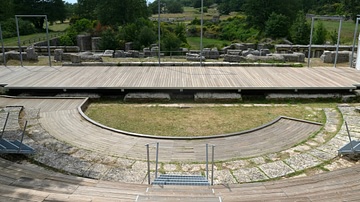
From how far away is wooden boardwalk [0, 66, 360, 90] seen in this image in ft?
39.4

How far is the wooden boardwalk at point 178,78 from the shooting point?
39.4ft

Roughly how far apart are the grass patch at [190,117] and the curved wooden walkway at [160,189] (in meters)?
3.33

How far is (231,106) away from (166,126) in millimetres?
2813

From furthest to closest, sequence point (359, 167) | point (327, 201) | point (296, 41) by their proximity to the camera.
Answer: point (296, 41), point (359, 167), point (327, 201)

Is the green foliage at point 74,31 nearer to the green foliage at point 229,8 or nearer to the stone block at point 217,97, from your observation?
the stone block at point 217,97

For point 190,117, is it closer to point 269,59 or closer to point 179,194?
point 179,194

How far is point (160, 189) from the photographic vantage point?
17.2 feet

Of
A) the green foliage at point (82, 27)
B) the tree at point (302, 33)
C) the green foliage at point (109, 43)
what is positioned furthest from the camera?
the green foliage at point (82, 27)

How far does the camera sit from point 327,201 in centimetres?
486

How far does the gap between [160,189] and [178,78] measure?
809 cm

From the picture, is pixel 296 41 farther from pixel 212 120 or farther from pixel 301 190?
pixel 301 190

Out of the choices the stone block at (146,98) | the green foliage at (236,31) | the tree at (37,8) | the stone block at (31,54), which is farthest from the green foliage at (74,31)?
the stone block at (146,98)

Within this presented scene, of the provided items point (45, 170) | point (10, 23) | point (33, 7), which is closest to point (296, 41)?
point (45, 170)

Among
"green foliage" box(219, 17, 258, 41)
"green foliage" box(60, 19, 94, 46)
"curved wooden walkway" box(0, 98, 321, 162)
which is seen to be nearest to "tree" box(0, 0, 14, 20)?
"green foliage" box(60, 19, 94, 46)
